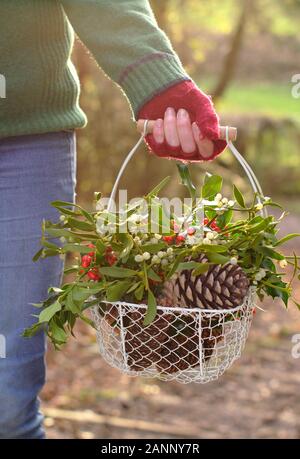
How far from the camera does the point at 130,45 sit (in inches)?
69.2

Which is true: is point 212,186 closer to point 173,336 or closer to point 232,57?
point 173,336

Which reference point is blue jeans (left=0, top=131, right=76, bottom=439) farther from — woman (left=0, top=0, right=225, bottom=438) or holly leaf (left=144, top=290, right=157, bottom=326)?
holly leaf (left=144, top=290, right=157, bottom=326)

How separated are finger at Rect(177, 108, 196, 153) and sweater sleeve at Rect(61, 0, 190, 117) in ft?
0.27

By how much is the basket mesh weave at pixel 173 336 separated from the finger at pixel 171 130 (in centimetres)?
31

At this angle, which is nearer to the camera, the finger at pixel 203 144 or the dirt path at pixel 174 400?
the finger at pixel 203 144

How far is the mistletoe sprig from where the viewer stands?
1.67 metres

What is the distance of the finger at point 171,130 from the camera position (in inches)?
66.6

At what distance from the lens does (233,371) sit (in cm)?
457

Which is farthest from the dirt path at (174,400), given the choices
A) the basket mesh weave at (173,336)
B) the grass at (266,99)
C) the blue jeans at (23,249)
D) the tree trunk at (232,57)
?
the grass at (266,99)

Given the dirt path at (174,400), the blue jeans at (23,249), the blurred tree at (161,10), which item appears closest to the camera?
the blue jeans at (23,249)

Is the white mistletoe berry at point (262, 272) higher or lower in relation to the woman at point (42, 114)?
lower

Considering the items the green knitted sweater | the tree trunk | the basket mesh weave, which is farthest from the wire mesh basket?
the tree trunk

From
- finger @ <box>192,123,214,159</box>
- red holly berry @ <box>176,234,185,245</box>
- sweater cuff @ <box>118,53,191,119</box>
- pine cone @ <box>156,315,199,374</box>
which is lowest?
pine cone @ <box>156,315,199,374</box>

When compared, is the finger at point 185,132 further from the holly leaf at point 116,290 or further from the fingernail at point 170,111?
the holly leaf at point 116,290
